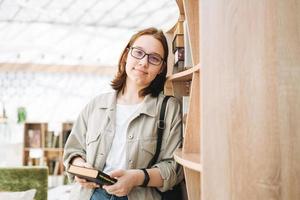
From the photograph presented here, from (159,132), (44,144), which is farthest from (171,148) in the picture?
(44,144)

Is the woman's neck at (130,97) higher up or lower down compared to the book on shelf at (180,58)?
lower down

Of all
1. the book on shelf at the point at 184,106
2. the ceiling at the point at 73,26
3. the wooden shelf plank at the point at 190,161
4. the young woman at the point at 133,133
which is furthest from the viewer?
the ceiling at the point at 73,26

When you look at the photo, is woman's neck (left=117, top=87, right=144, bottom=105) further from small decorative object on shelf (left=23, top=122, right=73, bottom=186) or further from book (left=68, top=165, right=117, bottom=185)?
small decorative object on shelf (left=23, top=122, right=73, bottom=186)

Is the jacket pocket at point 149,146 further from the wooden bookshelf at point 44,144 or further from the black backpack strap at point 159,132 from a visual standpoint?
the wooden bookshelf at point 44,144

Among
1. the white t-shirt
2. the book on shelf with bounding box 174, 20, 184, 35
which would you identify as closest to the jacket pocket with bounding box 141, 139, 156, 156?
the white t-shirt

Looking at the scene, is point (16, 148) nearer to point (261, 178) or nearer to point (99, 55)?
point (99, 55)

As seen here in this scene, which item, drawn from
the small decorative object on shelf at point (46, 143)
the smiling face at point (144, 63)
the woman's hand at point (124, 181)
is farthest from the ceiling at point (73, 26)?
the woman's hand at point (124, 181)

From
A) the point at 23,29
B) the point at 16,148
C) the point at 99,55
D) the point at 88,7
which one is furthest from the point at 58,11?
the point at 16,148

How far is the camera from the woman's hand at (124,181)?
161 centimetres

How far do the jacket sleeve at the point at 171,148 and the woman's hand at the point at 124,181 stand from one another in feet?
0.38

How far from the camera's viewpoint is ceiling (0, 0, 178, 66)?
6137 mm

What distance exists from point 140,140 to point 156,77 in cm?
39

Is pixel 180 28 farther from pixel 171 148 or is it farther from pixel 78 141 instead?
pixel 78 141

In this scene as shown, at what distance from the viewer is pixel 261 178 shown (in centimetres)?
111
